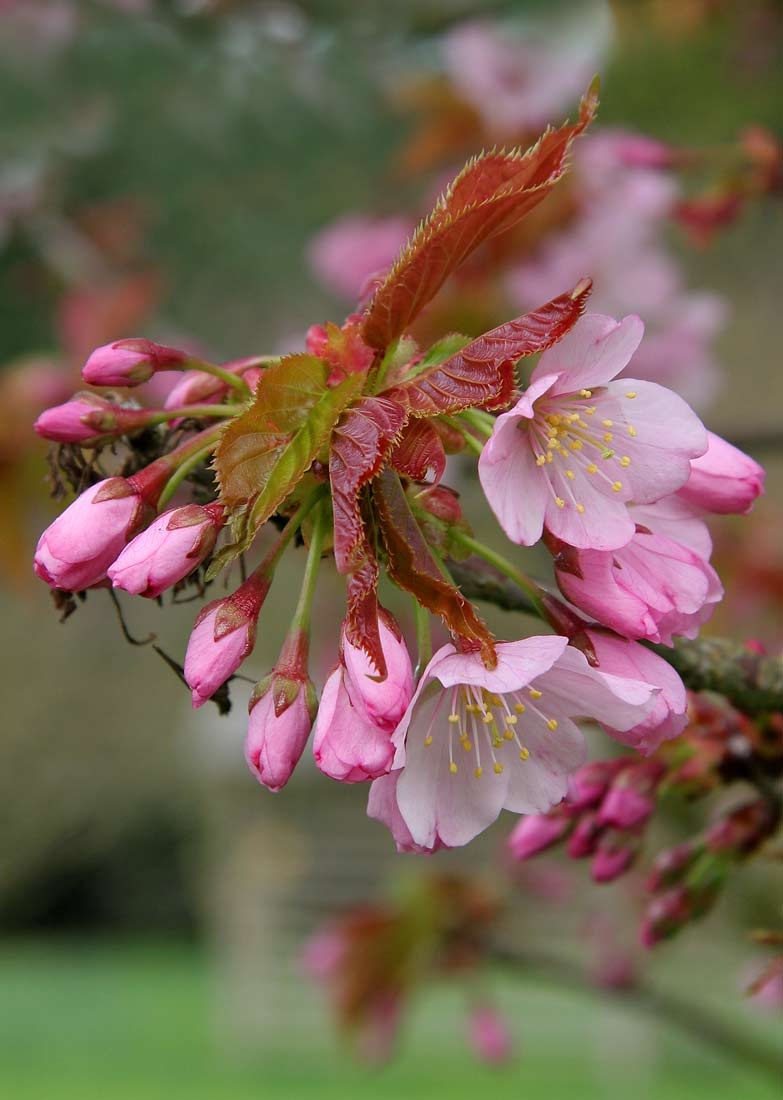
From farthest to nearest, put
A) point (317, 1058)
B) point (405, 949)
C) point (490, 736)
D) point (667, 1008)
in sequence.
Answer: point (317, 1058) < point (405, 949) < point (667, 1008) < point (490, 736)

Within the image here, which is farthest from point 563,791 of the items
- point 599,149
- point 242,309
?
point 242,309

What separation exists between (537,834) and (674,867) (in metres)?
0.09

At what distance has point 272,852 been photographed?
4875 millimetres

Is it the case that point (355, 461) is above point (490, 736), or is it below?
above

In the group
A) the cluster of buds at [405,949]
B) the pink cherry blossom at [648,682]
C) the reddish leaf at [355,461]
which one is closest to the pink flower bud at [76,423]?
the reddish leaf at [355,461]

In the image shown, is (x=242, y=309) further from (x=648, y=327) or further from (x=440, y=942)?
(x=440, y=942)

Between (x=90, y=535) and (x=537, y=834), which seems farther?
(x=537, y=834)

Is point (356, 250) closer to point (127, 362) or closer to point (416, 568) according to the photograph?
point (127, 362)

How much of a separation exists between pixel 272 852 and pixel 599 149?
12.6 ft

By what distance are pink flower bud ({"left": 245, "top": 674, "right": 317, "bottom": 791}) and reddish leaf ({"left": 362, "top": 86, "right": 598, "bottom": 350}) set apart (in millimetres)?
158

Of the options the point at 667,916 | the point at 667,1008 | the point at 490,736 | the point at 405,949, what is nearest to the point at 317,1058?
the point at 405,949

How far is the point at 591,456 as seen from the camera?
1.84 feet

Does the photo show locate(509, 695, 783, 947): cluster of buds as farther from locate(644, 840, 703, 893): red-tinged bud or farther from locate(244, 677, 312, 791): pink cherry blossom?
locate(244, 677, 312, 791): pink cherry blossom

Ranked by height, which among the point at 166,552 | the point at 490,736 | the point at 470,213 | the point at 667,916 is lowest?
the point at 667,916
